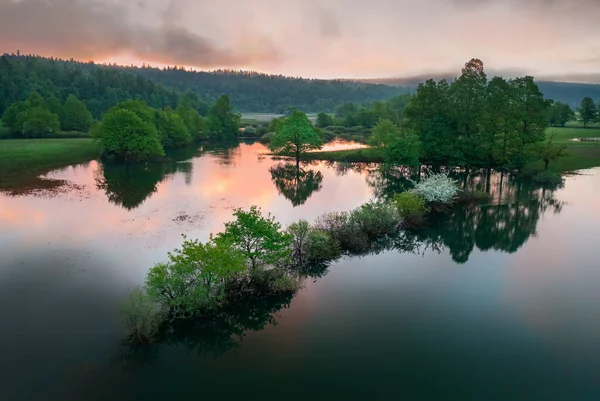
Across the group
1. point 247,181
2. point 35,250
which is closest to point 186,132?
point 247,181

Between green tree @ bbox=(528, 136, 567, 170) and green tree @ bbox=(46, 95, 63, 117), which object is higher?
green tree @ bbox=(46, 95, 63, 117)

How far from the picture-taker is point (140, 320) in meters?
18.3

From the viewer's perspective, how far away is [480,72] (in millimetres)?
60656

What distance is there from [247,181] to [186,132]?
44772 mm

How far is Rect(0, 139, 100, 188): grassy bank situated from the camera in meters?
54.0

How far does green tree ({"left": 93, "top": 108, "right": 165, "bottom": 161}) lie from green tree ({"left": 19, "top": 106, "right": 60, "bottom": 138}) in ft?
106

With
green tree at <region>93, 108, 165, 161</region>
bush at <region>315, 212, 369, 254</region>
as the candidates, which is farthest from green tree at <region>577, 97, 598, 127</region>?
bush at <region>315, 212, 369, 254</region>

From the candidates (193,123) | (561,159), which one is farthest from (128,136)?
(561,159)

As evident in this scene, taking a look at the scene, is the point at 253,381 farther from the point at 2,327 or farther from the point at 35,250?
the point at 35,250

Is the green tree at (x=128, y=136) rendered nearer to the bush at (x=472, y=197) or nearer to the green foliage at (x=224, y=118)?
the green foliage at (x=224, y=118)

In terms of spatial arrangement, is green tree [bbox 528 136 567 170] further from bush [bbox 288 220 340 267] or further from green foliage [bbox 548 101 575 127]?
green foliage [bbox 548 101 575 127]

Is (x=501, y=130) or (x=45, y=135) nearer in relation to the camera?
(x=501, y=130)

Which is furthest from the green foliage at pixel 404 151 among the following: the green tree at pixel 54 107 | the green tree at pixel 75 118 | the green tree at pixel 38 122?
the green tree at pixel 54 107

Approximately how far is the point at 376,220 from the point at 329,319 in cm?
1362
